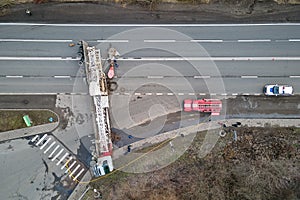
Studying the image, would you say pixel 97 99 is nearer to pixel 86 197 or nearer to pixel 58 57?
pixel 58 57

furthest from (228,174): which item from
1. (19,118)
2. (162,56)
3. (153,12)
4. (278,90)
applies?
(19,118)

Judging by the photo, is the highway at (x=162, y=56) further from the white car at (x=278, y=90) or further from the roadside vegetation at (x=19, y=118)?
the roadside vegetation at (x=19, y=118)

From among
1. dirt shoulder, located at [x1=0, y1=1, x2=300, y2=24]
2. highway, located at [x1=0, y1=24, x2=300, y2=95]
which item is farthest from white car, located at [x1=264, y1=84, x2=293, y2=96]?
dirt shoulder, located at [x1=0, y1=1, x2=300, y2=24]

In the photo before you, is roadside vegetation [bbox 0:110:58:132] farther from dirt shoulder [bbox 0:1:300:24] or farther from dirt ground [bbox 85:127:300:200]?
dirt shoulder [bbox 0:1:300:24]

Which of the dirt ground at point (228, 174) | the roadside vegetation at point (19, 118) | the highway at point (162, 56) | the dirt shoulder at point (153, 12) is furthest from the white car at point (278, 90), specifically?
the roadside vegetation at point (19, 118)

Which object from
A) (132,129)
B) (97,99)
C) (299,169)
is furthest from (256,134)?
(97,99)

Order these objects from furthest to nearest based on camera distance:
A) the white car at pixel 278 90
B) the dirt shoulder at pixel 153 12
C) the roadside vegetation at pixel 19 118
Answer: the dirt shoulder at pixel 153 12, the roadside vegetation at pixel 19 118, the white car at pixel 278 90
